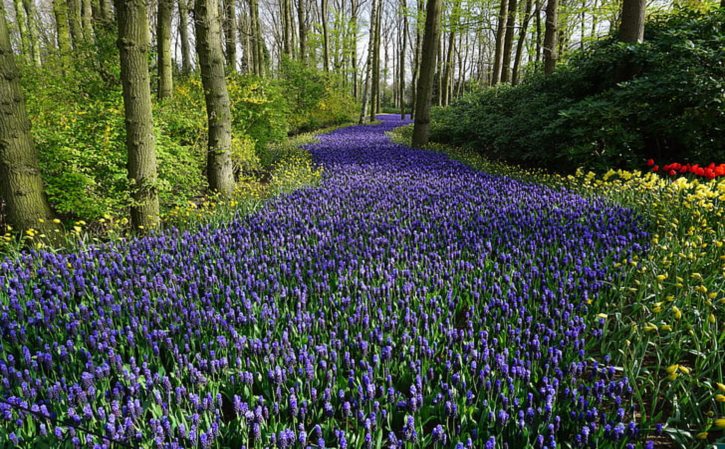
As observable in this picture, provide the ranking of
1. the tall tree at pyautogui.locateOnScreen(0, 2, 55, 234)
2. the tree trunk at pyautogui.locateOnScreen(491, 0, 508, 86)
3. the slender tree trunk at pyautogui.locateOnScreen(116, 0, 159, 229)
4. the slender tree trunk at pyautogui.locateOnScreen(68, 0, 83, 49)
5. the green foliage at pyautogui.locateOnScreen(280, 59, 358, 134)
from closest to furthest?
the tall tree at pyautogui.locateOnScreen(0, 2, 55, 234) → the slender tree trunk at pyautogui.locateOnScreen(116, 0, 159, 229) → the slender tree trunk at pyautogui.locateOnScreen(68, 0, 83, 49) → the tree trunk at pyautogui.locateOnScreen(491, 0, 508, 86) → the green foliage at pyautogui.locateOnScreen(280, 59, 358, 134)

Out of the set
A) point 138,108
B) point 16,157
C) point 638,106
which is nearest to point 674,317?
point 138,108

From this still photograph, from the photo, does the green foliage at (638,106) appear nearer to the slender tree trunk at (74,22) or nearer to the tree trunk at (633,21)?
the tree trunk at (633,21)

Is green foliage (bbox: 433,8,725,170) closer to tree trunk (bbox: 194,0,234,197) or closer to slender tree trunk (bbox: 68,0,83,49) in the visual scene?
tree trunk (bbox: 194,0,234,197)

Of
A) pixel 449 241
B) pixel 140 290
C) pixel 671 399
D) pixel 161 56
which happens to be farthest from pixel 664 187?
pixel 161 56

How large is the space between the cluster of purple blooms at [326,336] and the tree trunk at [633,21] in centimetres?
506

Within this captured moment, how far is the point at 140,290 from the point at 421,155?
8214 millimetres

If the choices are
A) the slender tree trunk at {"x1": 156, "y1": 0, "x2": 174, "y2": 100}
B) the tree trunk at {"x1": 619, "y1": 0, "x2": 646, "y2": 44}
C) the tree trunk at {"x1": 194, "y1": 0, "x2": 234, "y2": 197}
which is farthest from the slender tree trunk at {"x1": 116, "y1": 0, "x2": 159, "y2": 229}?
the tree trunk at {"x1": 619, "y1": 0, "x2": 646, "y2": 44}

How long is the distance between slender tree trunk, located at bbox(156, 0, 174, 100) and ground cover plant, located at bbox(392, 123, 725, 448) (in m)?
8.41

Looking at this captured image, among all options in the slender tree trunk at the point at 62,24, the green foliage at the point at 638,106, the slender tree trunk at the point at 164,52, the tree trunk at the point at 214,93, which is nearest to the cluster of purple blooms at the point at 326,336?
the tree trunk at the point at 214,93

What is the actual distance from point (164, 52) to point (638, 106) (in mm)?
8986

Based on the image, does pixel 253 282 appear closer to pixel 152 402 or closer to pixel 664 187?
pixel 152 402

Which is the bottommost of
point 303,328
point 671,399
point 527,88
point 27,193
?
point 671,399

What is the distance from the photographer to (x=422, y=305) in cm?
301

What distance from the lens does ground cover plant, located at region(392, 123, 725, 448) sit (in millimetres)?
2152
